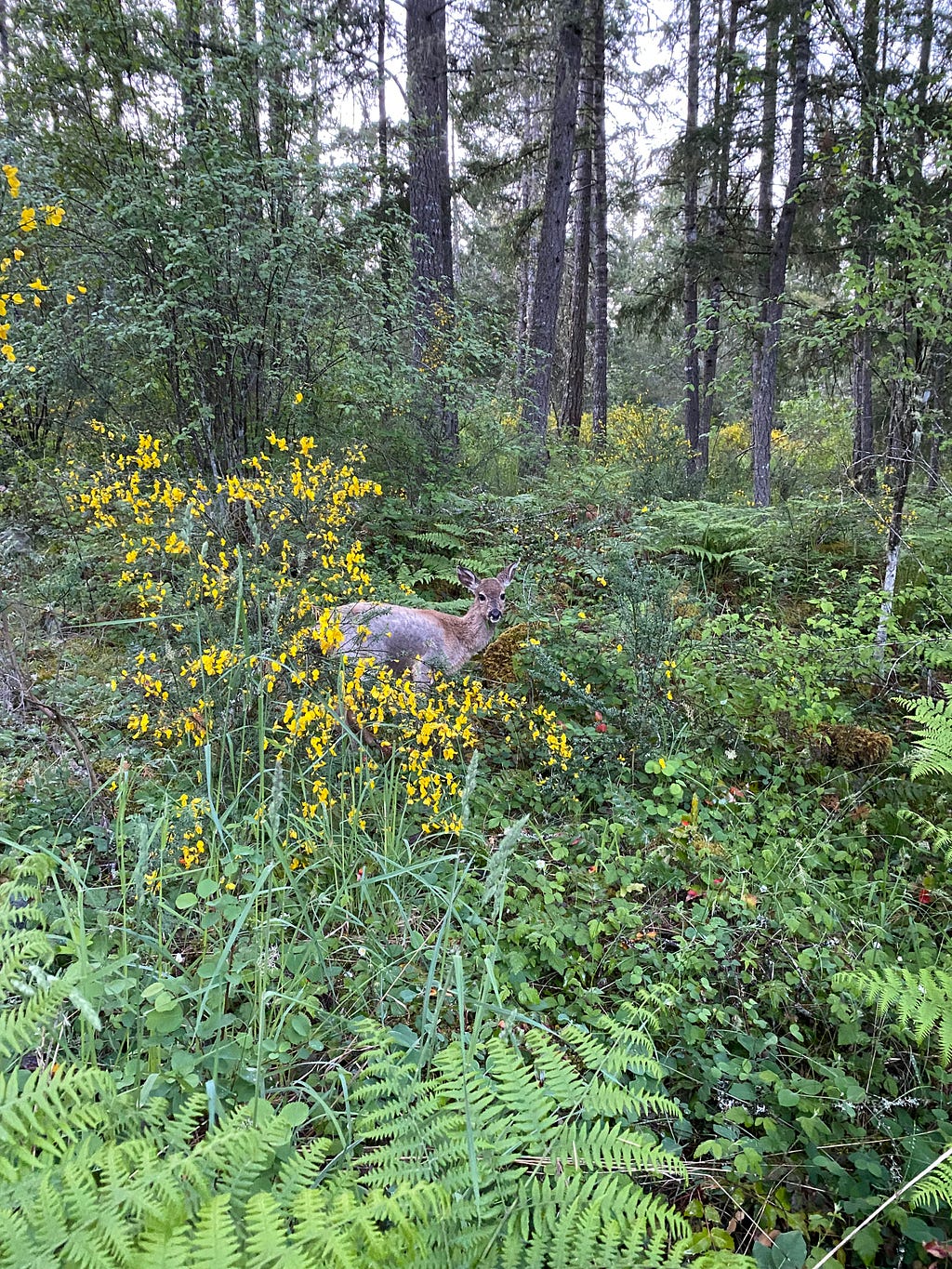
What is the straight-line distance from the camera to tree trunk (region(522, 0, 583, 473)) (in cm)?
891

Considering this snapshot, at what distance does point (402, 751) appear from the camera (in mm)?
3057

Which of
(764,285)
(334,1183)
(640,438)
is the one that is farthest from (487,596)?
(640,438)

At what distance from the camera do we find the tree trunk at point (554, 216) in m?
8.91

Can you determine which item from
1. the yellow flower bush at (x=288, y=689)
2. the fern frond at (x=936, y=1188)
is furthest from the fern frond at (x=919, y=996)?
the yellow flower bush at (x=288, y=689)

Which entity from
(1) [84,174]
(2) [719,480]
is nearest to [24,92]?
(1) [84,174]

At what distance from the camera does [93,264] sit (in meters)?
5.04

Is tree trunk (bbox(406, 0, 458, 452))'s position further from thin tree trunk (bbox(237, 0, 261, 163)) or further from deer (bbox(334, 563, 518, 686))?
deer (bbox(334, 563, 518, 686))

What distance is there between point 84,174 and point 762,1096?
282 inches

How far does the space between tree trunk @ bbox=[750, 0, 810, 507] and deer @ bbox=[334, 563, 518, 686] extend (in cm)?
489

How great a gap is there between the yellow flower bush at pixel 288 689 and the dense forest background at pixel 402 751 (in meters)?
0.04

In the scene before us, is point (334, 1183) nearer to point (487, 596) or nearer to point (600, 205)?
point (487, 596)

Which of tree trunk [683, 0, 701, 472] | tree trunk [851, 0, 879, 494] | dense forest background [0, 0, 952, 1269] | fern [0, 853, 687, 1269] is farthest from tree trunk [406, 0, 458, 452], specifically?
fern [0, 853, 687, 1269]

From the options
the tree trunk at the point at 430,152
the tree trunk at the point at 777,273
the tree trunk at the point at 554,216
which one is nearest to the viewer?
the tree trunk at the point at 430,152

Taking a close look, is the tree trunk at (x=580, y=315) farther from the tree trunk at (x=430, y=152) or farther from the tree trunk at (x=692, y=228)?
the tree trunk at (x=430, y=152)
